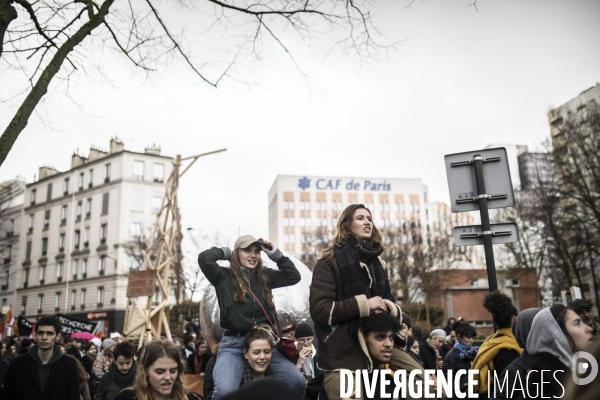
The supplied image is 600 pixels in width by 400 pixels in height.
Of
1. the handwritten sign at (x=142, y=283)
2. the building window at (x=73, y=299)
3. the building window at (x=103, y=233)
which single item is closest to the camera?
the handwritten sign at (x=142, y=283)

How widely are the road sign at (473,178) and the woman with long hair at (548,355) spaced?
99.2 inches

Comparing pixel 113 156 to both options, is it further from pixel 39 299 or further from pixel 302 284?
pixel 302 284

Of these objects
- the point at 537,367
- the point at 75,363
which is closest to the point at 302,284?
the point at 75,363

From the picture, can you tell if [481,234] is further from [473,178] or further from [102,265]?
[102,265]

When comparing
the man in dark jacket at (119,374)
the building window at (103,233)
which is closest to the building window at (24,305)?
the building window at (103,233)

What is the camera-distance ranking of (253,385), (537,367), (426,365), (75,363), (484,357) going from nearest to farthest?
1. (253,385)
2. (537,367)
3. (484,357)
4. (75,363)
5. (426,365)

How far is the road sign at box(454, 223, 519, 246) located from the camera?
244 inches

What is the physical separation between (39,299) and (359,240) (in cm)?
7003

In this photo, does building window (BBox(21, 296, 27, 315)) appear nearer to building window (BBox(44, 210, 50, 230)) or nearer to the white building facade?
building window (BBox(44, 210, 50, 230))

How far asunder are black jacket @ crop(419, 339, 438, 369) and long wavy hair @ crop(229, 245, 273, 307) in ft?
15.4

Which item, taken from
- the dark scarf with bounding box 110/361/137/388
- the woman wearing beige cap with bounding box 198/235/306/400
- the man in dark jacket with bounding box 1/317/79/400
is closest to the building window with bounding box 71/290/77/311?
the dark scarf with bounding box 110/361/137/388

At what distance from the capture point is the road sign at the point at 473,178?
6277mm

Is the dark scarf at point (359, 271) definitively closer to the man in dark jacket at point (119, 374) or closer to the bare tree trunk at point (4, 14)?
the man in dark jacket at point (119, 374)

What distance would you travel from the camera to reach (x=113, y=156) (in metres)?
63.1
